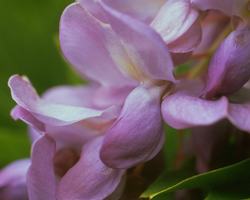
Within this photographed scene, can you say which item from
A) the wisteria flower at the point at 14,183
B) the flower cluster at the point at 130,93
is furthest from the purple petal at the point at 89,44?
the wisteria flower at the point at 14,183

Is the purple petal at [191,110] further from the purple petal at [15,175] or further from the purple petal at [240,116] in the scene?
the purple petal at [15,175]

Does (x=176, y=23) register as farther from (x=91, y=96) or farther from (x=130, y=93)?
(x=91, y=96)

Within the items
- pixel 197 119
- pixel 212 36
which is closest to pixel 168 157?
pixel 212 36

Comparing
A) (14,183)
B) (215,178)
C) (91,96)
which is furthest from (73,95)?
(215,178)

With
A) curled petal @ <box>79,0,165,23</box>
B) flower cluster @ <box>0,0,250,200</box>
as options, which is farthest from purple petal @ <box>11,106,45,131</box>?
curled petal @ <box>79,0,165,23</box>

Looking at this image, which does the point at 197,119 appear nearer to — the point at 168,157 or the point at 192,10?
the point at 192,10

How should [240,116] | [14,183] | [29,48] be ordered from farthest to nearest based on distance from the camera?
[29,48] < [14,183] < [240,116]
